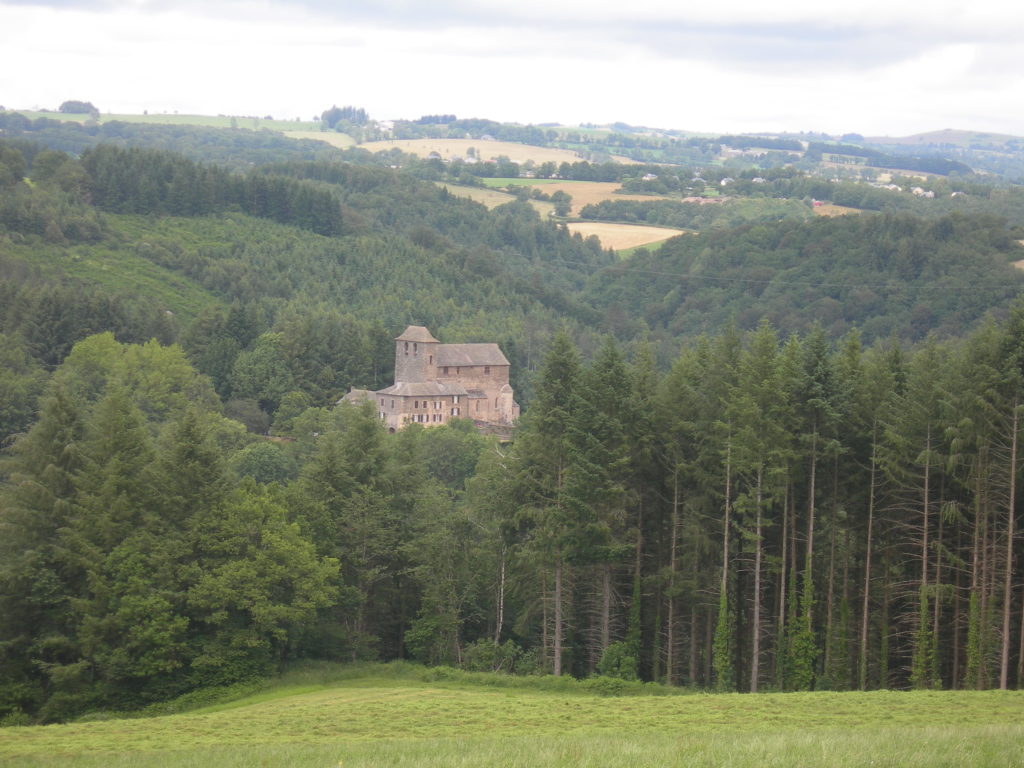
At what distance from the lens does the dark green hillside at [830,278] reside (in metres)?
118

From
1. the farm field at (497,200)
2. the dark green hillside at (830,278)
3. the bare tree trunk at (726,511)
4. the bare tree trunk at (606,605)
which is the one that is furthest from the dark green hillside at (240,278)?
the bare tree trunk at (726,511)

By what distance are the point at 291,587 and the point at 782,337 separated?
95439 mm

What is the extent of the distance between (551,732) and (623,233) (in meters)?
154

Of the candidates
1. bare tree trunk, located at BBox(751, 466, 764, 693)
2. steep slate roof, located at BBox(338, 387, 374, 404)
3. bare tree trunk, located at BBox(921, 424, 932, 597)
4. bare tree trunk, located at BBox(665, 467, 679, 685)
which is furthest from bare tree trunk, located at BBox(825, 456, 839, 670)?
steep slate roof, located at BBox(338, 387, 374, 404)

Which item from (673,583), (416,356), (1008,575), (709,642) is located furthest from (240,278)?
(1008,575)

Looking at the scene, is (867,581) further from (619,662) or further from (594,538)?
Answer: (594,538)

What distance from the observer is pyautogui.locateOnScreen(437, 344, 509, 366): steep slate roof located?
84.9m

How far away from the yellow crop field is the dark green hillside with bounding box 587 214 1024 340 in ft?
33.5

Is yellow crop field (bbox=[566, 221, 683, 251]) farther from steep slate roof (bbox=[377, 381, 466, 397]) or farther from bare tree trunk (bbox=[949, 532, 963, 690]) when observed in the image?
bare tree trunk (bbox=[949, 532, 963, 690])

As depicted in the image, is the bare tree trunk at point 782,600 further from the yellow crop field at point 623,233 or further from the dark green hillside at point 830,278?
the yellow crop field at point 623,233

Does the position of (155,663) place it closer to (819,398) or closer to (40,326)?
(819,398)

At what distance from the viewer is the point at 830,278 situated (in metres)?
133

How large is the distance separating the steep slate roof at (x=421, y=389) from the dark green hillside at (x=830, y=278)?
3745 centimetres

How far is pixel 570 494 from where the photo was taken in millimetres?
34688
